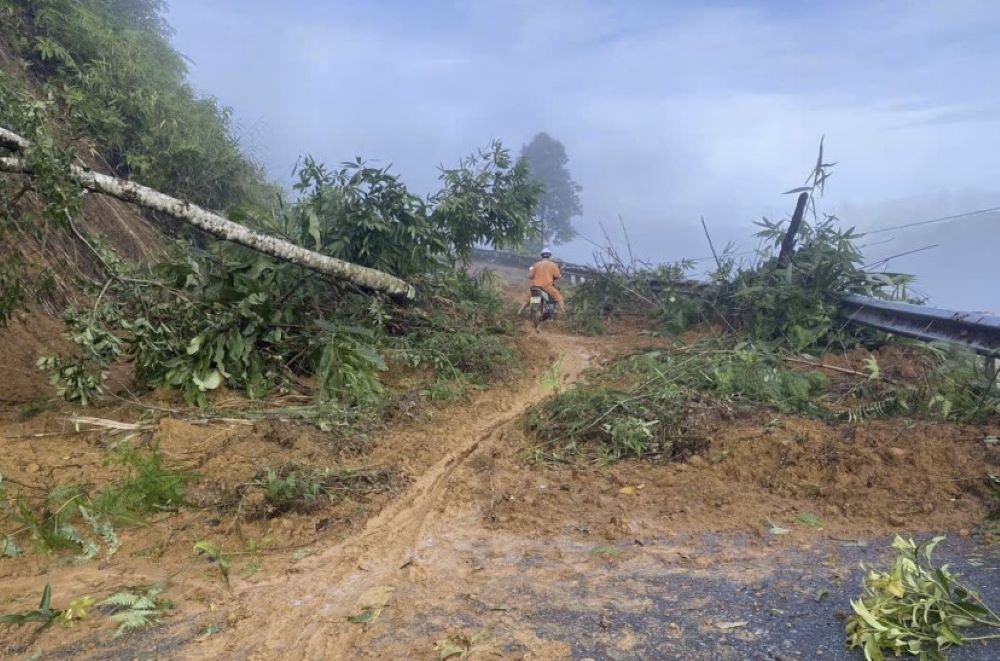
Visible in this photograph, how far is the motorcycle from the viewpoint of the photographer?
12.3 meters

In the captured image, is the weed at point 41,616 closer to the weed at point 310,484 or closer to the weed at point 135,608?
the weed at point 135,608

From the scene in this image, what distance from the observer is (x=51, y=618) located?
314cm

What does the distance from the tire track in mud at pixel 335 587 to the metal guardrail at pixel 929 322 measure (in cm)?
462

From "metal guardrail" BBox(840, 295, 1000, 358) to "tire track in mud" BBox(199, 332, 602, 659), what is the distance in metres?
4.62

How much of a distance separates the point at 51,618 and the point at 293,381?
3793 millimetres

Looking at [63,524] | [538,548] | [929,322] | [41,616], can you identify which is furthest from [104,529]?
[929,322]

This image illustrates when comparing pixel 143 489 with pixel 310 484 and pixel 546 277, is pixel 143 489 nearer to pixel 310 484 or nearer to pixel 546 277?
pixel 310 484

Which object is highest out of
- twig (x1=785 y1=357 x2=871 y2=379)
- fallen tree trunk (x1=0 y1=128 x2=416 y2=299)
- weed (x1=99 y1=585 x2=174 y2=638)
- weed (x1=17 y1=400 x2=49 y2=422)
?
fallen tree trunk (x1=0 y1=128 x2=416 y2=299)

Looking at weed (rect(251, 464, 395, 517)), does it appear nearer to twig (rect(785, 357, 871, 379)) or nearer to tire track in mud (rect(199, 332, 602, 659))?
tire track in mud (rect(199, 332, 602, 659))

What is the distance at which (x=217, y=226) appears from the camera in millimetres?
6730

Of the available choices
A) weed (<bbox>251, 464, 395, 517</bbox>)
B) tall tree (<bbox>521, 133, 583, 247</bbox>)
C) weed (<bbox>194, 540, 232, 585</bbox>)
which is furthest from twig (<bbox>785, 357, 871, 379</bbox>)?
tall tree (<bbox>521, 133, 583, 247</bbox>)

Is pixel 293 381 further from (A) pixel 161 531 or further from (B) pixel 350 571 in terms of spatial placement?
(B) pixel 350 571

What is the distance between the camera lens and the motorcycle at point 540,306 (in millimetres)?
12273

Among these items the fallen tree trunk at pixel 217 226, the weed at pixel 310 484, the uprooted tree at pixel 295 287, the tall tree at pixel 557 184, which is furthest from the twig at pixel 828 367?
the tall tree at pixel 557 184
